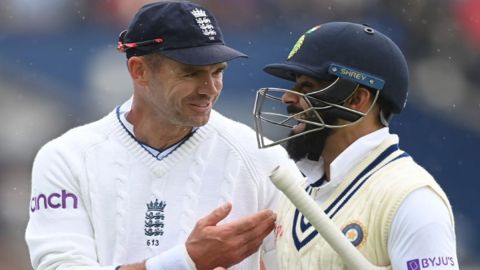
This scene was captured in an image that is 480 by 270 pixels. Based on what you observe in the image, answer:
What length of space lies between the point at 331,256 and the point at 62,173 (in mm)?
1263

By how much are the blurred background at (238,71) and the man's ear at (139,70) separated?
Answer: 326cm

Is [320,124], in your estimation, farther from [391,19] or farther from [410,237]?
[391,19]

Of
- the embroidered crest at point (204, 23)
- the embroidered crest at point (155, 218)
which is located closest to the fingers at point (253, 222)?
the embroidered crest at point (155, 218)

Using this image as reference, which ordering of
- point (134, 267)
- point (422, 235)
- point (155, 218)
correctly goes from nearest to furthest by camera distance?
1. point (422, 235)
2. point (134, 267)
3. point (155, 218)

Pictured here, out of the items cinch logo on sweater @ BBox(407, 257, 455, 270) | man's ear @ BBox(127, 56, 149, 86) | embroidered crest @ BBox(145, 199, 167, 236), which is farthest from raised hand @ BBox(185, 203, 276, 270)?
cinch logo on sweater @ BBox(407, 257, 455, 270)

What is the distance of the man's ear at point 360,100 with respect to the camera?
3250 mm

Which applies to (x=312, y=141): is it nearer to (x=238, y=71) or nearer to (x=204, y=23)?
(x=204, y=23)

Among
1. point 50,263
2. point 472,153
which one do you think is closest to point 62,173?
point 50,263

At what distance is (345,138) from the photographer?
129 inches

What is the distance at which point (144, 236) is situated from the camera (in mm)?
3820

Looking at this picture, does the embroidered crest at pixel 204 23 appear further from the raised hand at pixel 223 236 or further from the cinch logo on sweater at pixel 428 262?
the cinch logo on sweater at pixel 428 262

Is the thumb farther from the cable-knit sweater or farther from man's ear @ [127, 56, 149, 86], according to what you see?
man's ear @ [127, 56, 149, 86]

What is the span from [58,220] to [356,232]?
1.31 m

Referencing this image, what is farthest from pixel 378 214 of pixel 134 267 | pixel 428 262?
pixel 134 267
